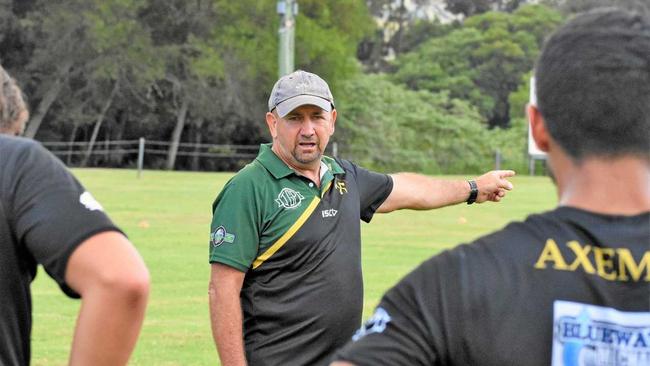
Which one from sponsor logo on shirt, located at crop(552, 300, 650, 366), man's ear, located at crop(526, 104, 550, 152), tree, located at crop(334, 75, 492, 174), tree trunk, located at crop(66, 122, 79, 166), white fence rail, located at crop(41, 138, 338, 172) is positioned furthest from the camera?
tree, located at crop(334, 75, 492, 174)

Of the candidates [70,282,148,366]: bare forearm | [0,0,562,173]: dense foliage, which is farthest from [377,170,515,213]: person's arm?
[0,0,562,173]: dense foliage

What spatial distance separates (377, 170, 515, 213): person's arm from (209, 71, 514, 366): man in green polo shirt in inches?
22.5

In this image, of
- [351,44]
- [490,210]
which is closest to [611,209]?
[490,210]

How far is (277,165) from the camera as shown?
560 centimetres

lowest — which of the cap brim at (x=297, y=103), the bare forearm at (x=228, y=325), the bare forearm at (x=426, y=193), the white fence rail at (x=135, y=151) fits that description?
the white fence rail at (x=135, y=151)

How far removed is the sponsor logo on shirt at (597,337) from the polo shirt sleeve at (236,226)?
304 cm

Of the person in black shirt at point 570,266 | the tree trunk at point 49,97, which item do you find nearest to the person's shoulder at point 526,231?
the person in black shirt at point 570,266

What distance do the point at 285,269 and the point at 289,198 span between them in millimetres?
310

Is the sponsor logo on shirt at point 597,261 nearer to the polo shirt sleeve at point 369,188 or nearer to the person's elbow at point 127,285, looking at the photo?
the person's elbow at point 127,285

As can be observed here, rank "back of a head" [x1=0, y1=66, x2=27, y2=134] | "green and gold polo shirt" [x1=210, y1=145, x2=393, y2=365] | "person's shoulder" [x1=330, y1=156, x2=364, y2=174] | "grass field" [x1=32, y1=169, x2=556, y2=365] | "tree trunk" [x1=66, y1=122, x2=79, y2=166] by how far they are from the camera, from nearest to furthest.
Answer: "back of a head" [x1=0, y1=66, x2=27, y2=134] < "green and gold polo shirt" [x1=210, y1=145, x2=393, y2=365] < "person's shoulder" [x1=330, y1=156, x2=364, y2=174] < "grass field" [x1=32, y1=169, x2=556, y2=365] < "tree trunk" [x1=66, y1=122, x2=79, y2=166]

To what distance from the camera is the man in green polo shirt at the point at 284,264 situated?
5.27 meters

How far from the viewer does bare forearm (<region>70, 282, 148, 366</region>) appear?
276cm

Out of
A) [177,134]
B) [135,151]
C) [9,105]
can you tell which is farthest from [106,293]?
[177,134]

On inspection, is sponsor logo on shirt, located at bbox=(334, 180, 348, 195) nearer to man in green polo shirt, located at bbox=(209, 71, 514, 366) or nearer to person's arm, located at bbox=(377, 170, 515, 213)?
man in green polo shirt, located at bbox=(209, 71, 514, 366)
